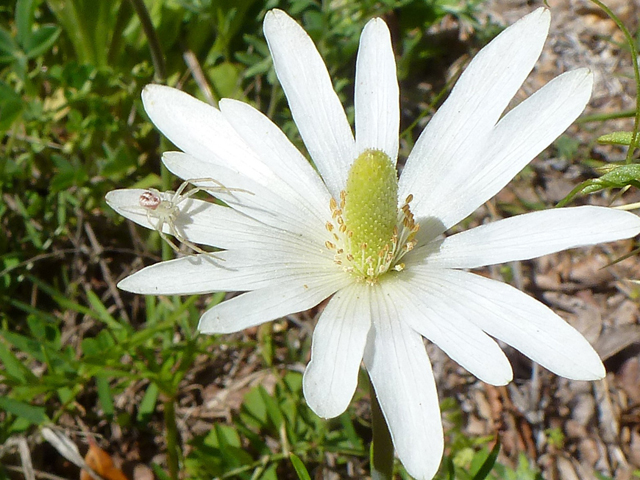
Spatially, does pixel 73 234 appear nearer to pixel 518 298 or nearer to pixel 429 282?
pixel 429 282

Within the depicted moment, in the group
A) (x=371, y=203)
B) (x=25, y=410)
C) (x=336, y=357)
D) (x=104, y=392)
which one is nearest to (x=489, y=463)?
(x=336, y=357)

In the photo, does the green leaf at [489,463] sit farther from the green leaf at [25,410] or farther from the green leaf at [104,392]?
the green leaf at [25,410]

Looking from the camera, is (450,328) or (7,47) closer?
(450,328)

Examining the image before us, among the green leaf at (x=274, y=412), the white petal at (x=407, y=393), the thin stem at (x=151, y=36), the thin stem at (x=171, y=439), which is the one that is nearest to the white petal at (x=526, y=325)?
the white petal at (x=407, y=393)

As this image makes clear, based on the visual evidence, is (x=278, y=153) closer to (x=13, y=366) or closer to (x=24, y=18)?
(x=13, y=366)

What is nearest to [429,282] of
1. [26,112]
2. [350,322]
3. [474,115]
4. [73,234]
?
[350,322]

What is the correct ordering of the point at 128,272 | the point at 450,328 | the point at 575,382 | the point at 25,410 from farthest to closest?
the point at 128,272 → the point at 575,382 → the point at 25,410 → the point at 450,328
